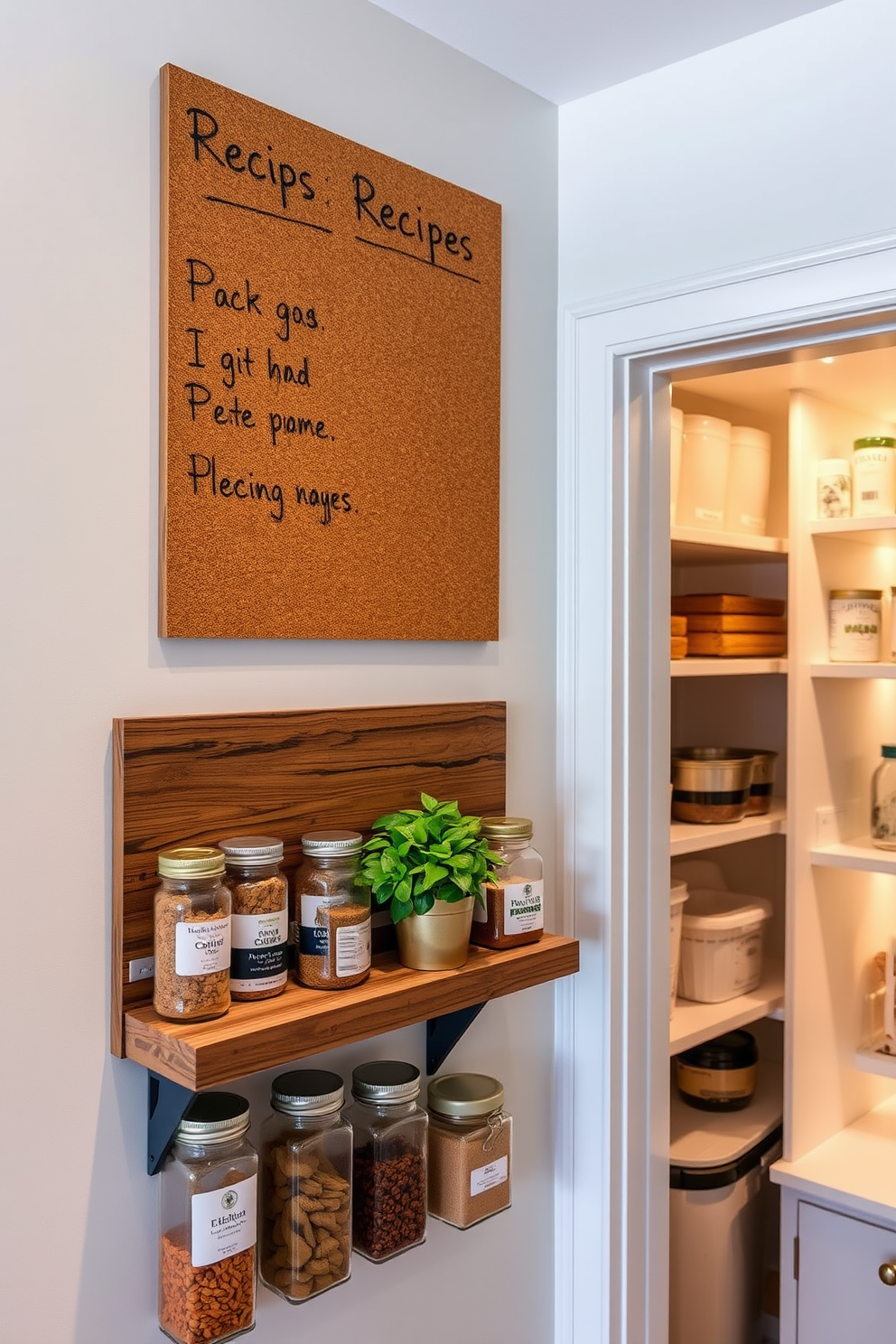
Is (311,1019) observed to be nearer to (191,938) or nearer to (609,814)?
(191,938)

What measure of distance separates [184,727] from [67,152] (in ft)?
1.87

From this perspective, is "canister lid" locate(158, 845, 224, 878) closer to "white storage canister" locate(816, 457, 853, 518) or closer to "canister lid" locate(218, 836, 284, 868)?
"canister lid" locate(218, 836, 284, 868)

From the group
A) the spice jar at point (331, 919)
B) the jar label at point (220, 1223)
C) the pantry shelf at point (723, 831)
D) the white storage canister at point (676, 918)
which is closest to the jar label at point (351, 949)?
the spice jar at point (331, 919)

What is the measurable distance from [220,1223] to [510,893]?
0.49 meters

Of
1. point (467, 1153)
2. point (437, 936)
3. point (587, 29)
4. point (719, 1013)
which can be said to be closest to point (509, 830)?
point (437, 936)

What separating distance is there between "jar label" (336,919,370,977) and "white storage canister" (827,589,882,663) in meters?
1.31

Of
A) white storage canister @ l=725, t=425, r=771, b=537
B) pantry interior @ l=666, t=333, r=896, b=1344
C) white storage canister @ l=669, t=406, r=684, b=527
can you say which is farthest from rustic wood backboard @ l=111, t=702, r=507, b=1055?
white storage canister @ l=725, t=425, r=771, b=537

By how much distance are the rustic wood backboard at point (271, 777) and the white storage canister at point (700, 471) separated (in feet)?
2.25

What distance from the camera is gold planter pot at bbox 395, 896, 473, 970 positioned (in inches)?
48.9

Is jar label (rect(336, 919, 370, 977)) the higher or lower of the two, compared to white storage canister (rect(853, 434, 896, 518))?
lower

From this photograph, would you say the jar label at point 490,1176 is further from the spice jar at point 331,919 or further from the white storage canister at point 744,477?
the white storage canister at point 744,477

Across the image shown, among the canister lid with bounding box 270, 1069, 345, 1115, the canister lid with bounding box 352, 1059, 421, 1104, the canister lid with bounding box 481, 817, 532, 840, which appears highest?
the canister lid with bounding box 481, 817, 532, 840

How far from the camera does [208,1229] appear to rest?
41.1 inches

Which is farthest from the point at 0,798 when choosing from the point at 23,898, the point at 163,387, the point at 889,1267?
the point at 889,1267
